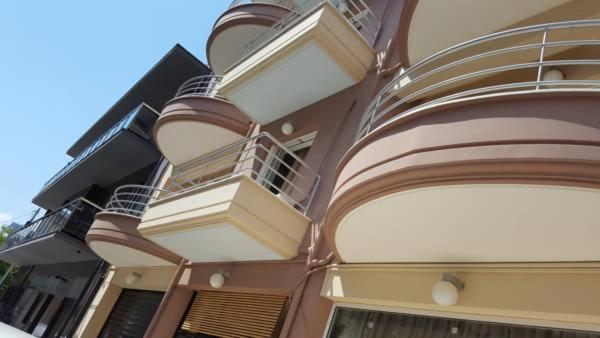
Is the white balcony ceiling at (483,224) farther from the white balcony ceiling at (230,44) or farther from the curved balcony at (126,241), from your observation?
the white balcony ceiling at (230,44)

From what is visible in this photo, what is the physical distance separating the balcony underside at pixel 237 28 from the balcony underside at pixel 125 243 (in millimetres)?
5172

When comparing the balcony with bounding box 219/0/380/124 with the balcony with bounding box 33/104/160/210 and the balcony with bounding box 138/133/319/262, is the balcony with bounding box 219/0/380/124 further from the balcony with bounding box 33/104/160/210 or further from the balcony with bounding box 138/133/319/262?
the balcony with bounding box 33/104/160/210

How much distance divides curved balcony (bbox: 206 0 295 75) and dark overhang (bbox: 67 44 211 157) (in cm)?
545

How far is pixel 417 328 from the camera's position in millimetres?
4004

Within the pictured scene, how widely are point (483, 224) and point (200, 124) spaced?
7.58m

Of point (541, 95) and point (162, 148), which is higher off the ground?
point (162, 148)

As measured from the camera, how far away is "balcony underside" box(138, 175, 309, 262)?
528cm

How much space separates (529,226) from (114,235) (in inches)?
335

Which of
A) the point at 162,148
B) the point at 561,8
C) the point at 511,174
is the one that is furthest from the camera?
the point at 162,148

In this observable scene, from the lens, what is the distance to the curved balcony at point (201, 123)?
9391mm

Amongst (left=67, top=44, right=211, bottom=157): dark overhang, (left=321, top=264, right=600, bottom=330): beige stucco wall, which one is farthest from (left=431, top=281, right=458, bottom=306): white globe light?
(left=67, top=44, right=211, bottom=157): dark overhang

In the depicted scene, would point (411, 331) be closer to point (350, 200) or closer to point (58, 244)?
point (350, 200)

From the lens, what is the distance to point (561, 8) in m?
4.71

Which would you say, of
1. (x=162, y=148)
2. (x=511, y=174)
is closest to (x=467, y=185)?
(x=511, y=174)
